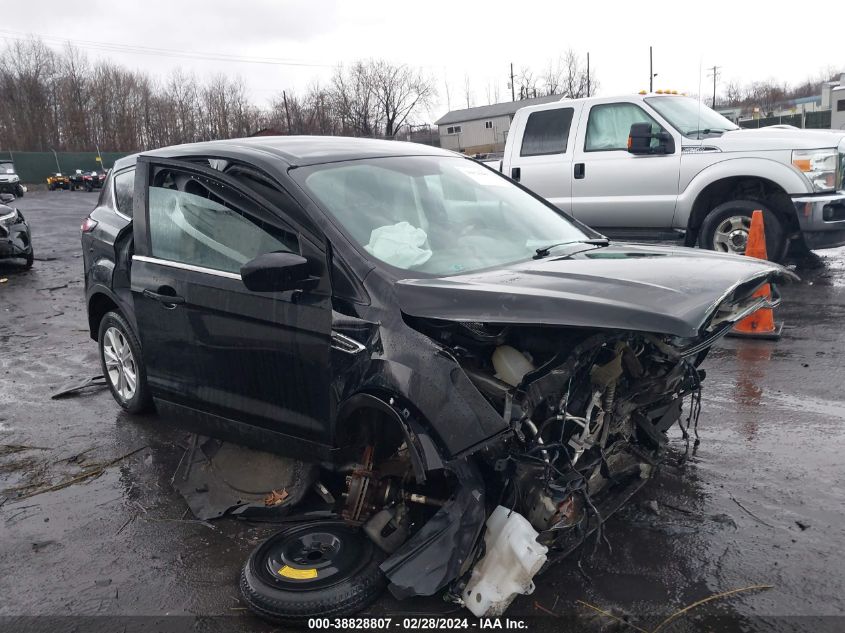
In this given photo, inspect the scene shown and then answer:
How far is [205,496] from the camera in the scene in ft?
12.5

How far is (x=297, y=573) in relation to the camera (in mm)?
2941

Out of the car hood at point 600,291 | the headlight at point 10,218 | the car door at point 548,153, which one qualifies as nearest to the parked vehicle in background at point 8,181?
the headlight at point 10,218

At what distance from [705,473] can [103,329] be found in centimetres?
424

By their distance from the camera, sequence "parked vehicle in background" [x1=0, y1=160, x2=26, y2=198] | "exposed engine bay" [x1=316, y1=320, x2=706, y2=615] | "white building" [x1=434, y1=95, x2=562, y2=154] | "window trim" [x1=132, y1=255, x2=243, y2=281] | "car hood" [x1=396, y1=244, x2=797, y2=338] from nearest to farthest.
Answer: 1. "car hood" [x1=396, y1=244, x2=797, y2=338]
2. "exposed engine bay" [x1=316, y1=320, x2=706, y2=615]
3. "window trim" [x1=132, y1=255, x2=243, y2=281]
4. "parked vehicle in background" [x1=0, y1=160, x2=26, y2=198]
5. "white building" [x1=434, y1=95, x2=562, y2=154]

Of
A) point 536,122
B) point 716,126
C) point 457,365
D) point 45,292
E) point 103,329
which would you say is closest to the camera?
point 457,365

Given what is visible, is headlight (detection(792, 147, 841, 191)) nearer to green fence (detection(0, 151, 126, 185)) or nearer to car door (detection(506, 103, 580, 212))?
car door (detection(506, 103, 580, 212))

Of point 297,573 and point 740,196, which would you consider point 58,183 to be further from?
point 297,573

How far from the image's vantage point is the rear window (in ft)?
30.5

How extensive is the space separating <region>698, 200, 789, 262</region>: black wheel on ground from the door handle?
6.28 m

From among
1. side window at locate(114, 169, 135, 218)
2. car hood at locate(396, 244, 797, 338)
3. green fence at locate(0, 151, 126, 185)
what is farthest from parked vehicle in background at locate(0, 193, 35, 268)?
green fence at locate(0, 151, 126, 185)

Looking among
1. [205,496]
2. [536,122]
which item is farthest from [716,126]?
[205,496]

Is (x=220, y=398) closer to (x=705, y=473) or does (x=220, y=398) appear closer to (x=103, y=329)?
(x=103, y=329)

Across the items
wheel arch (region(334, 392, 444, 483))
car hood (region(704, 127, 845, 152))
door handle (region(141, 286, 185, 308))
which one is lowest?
wheel arch (region(334, 392, 444, 483))

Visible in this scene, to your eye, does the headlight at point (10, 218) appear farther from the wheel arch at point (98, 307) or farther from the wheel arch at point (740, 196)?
the wheel arch at point (740, 196)
